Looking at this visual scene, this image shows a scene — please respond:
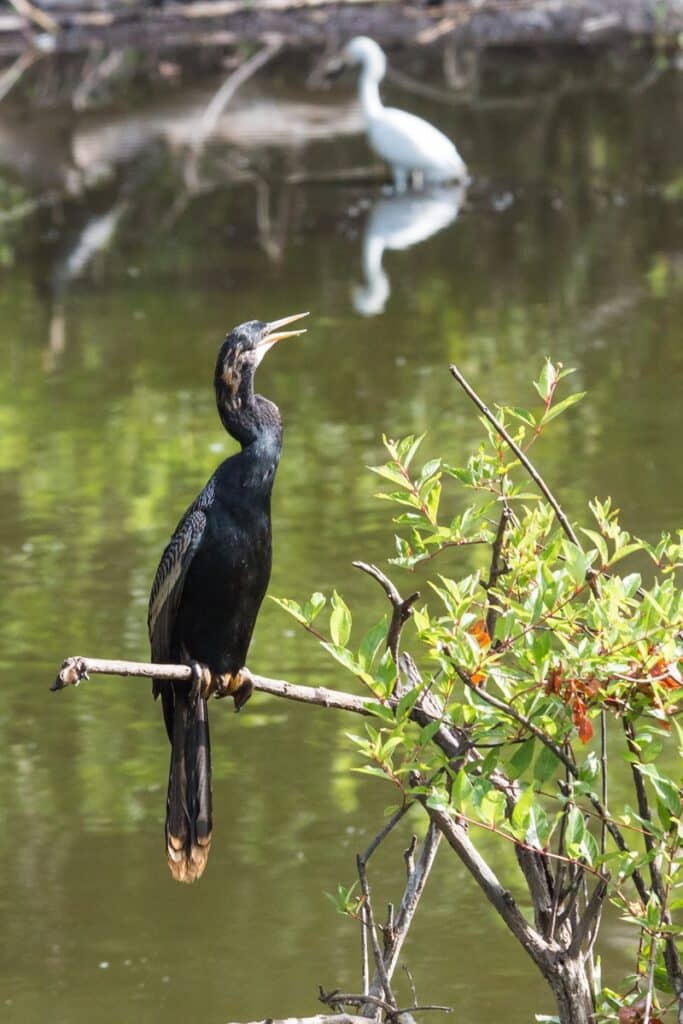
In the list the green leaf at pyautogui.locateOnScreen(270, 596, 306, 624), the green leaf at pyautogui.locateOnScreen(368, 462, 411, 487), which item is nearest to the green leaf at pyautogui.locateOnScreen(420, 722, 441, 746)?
the green leaf at pyautogui.locateOnScreen(270, 596, 306, 624)

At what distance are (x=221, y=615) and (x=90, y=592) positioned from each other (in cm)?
301

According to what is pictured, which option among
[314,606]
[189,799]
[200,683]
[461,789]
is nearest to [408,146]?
[200,683]

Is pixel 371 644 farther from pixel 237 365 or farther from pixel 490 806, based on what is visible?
pixel 237 365

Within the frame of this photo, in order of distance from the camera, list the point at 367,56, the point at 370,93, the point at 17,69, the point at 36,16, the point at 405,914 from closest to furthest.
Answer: the point at 405,914, the point at 370,93, the point at 367,56, the point at 17,69, the point at 36,16

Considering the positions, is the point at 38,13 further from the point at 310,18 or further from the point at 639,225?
the point at 639,225

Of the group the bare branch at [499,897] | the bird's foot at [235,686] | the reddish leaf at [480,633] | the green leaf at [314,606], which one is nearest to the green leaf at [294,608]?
the green leaf at [314,606]

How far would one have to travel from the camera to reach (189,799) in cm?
343

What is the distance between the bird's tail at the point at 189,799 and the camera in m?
3.41

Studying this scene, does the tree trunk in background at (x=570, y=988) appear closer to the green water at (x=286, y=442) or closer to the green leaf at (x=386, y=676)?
the green leaf at (x=386, y=676)

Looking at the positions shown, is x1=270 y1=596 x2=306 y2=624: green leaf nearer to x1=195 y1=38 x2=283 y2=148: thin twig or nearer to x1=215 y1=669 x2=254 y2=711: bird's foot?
x1=215 y1=669 x2=254 y2=711: bird's foot

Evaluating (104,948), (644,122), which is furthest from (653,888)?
(644,122)

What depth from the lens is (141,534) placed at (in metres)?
7.08

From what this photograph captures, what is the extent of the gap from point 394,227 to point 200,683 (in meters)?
9.73

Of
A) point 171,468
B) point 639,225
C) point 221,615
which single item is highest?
point 221,615
